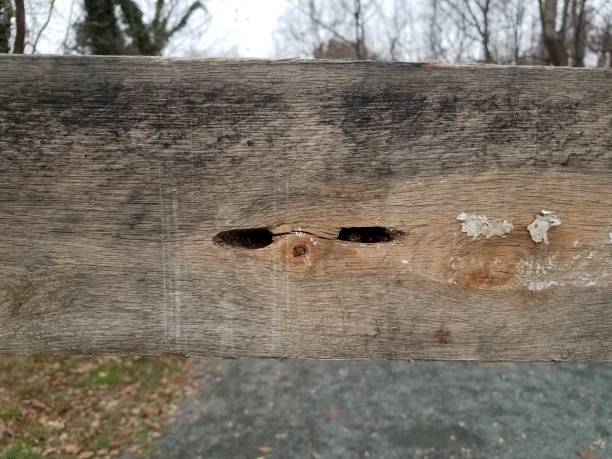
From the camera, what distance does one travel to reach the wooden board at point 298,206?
841 mm

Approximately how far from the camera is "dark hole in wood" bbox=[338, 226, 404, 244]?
0.90m

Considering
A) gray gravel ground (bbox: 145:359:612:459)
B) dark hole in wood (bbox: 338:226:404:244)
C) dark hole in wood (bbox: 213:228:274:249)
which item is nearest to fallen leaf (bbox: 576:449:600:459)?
gray gravel ground (bbox: 145:359:612:459)

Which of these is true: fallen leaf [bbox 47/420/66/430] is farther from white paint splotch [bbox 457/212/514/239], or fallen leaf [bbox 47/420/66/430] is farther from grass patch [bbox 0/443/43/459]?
white paint splotch [bbox 457/212/514/239]

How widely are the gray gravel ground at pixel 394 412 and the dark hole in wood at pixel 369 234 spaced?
5216mm

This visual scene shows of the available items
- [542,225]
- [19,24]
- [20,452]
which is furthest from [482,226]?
[20,452]

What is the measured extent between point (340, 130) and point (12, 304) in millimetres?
637

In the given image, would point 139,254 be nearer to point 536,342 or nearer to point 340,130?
point 340,130

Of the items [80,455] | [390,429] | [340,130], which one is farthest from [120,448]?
[340,130]

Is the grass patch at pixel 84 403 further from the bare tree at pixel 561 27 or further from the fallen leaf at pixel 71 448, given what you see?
the bare tree at pixel 561 27

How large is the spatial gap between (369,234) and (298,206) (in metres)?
0.14

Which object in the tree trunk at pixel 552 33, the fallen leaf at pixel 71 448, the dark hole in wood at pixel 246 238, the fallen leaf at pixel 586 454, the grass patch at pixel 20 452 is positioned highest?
the tree trunk at pixel 552 33

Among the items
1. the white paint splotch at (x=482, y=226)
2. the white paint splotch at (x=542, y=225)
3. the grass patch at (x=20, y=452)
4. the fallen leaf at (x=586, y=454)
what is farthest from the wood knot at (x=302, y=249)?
the fallen leaf at (x=586, y=454)

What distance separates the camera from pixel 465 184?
869 mm

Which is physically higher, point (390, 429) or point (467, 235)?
point (467, 235)
